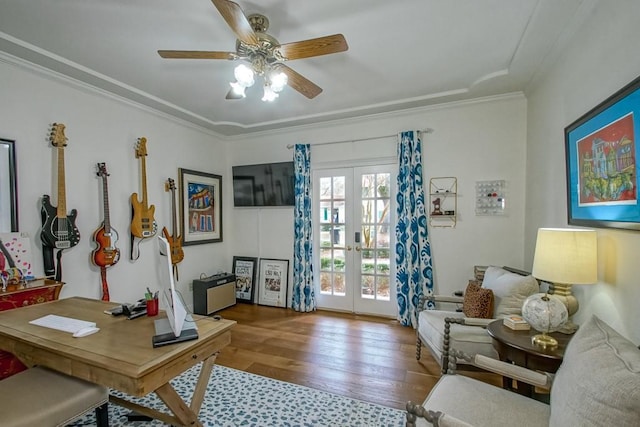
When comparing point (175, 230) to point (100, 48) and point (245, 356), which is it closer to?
point (245, 356)

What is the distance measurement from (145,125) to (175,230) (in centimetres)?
132

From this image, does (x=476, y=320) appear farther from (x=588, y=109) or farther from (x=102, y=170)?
(x=102, y=170)

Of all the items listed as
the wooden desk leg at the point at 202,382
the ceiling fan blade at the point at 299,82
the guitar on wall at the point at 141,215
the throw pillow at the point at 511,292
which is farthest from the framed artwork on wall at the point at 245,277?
the throw pillow at the point at 511,292

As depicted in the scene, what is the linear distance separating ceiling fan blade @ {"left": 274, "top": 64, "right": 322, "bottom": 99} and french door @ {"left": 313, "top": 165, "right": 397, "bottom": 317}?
5.47 feet

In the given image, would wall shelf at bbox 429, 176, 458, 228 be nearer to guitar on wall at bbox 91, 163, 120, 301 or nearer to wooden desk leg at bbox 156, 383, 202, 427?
wooden desk leg at bbox 156, 383, 202, 427

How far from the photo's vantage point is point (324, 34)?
83.3 inches

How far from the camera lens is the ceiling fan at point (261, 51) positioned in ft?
5.34

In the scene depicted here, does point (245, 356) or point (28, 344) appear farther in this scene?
point (245, 356)

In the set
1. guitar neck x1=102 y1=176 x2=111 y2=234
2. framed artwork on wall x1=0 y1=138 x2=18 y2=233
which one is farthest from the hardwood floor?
framed artwork on wall x1=0 y1=138 x2=18 y2=233

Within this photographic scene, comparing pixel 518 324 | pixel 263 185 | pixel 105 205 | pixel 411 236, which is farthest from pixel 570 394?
pixel 263 185

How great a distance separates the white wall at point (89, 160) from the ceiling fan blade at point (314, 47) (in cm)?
225

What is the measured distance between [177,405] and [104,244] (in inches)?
81.3

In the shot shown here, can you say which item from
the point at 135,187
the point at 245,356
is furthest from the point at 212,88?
the point at 245,356

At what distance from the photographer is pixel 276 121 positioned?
3955 mm
